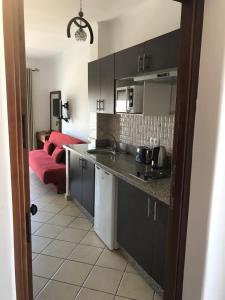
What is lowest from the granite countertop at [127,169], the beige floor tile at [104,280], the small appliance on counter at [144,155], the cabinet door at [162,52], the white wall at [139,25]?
the beige floor tile at [104,280]

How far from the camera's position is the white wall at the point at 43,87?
6.59 meters

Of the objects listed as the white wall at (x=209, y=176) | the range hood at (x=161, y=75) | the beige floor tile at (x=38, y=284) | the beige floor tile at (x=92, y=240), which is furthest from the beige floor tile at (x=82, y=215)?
Result: the white wall at (x=209, y=176)

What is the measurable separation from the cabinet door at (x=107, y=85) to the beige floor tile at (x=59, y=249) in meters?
1.64

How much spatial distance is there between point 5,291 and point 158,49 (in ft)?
6.84

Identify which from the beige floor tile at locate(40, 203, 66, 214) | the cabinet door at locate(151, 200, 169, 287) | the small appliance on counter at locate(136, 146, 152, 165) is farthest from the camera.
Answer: the beige floor tile at locate(40, 203, 66, 214)

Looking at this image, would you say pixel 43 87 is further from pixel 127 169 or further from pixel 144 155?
pixel 127 169

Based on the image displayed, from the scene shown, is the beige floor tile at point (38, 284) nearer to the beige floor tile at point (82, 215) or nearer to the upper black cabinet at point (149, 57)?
the beige floor tile at point (82, 215)

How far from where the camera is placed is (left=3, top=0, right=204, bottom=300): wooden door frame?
792mm

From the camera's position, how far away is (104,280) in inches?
87.7

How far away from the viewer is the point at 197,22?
46.1 inches

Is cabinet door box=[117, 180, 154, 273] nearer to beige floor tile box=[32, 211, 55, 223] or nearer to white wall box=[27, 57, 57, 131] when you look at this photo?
beige floor tile box=[32, 211, 55, 223]

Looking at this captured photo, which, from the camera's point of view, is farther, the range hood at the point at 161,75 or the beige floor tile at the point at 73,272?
the beige floor tile at the point at 73,272

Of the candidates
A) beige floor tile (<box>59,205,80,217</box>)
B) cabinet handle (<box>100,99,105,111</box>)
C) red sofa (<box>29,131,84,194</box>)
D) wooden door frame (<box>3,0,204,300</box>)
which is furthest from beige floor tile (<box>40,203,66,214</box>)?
wooden door frame (<box>3,0,204,300</box>)

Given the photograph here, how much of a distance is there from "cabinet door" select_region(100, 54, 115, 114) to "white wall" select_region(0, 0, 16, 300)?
234 centimetres
